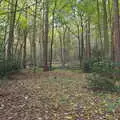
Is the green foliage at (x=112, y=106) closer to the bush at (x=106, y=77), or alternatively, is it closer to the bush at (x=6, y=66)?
the bush at (x=106, y=77)

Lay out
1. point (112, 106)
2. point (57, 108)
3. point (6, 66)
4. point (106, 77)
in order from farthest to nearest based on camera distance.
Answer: point (6, 66) < point (106, 77) < point (112, 106) < point (57, 108)

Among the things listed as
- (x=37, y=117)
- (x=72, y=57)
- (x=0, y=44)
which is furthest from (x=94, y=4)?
(x=72, y=57)

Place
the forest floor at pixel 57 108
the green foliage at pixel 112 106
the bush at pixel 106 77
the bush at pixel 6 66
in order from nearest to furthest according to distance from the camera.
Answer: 1. the forest floor at pixel 57 108
2. the green foliage at pixel 112 106
3. the bush at pixel 106 77
4. the bush at pixel 6 66

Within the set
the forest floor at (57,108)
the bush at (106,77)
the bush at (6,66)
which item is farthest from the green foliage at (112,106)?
the bush at (6,66)

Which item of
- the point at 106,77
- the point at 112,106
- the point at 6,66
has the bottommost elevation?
the point at 112,106

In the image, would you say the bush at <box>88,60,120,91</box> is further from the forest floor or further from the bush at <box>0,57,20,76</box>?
the bush at <box>0,57,20,76</box>

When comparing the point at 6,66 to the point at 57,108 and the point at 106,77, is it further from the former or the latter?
the point at 57,108

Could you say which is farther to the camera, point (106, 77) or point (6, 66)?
point (6, 66)

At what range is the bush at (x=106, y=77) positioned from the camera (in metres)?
6.64

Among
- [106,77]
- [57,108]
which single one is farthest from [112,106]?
[106,77]

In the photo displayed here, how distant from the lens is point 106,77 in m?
6.80

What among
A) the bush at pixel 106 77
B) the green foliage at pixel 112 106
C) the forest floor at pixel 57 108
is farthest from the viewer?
the bush at pixel 106 77

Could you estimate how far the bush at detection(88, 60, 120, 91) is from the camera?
664cm

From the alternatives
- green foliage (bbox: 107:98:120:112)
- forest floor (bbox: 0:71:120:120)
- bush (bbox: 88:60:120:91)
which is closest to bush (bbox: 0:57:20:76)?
forest floor (bbox: 0:71:120:120)
